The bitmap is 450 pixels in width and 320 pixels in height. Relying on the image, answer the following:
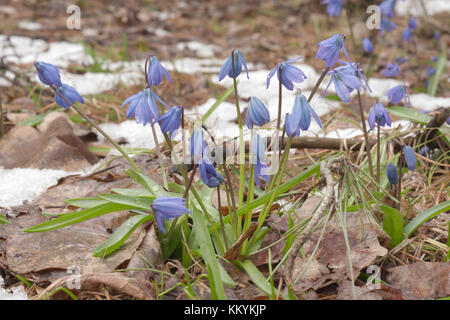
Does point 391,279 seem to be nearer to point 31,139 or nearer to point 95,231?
point 95,231

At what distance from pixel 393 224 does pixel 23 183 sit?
1.57 m

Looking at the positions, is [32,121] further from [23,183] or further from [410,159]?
[410,159]

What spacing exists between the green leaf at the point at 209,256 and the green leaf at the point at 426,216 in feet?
2.23

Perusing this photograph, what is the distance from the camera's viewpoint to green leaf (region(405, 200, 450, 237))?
1.48m

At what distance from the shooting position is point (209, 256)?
1318 millimetres

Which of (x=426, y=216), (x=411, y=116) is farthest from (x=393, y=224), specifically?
(x=411, y=116)

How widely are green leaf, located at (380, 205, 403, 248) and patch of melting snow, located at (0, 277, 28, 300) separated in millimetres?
1152

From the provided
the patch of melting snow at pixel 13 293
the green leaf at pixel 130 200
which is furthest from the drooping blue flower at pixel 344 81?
the patch of melting snow at pixel 13 293

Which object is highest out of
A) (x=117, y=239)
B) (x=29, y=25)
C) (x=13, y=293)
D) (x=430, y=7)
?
(x=430, y=7)

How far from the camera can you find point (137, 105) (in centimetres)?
135

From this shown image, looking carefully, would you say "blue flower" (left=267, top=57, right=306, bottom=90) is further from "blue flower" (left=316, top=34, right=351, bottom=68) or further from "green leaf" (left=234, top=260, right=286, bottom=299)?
"green leaf" (left=234, top=260, right=286, bottom=299)

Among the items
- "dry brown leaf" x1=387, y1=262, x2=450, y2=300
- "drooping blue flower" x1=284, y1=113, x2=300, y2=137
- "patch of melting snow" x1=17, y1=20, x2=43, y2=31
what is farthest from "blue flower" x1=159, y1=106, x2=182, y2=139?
"patch of melting snow" x1=17, y1=20, x2=43, y2=31

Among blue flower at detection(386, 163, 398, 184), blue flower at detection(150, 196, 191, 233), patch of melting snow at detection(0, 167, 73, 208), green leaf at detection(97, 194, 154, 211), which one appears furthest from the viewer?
patch of melting snow at detection(0, 167, 73, 208)

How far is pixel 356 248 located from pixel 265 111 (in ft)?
1.88
